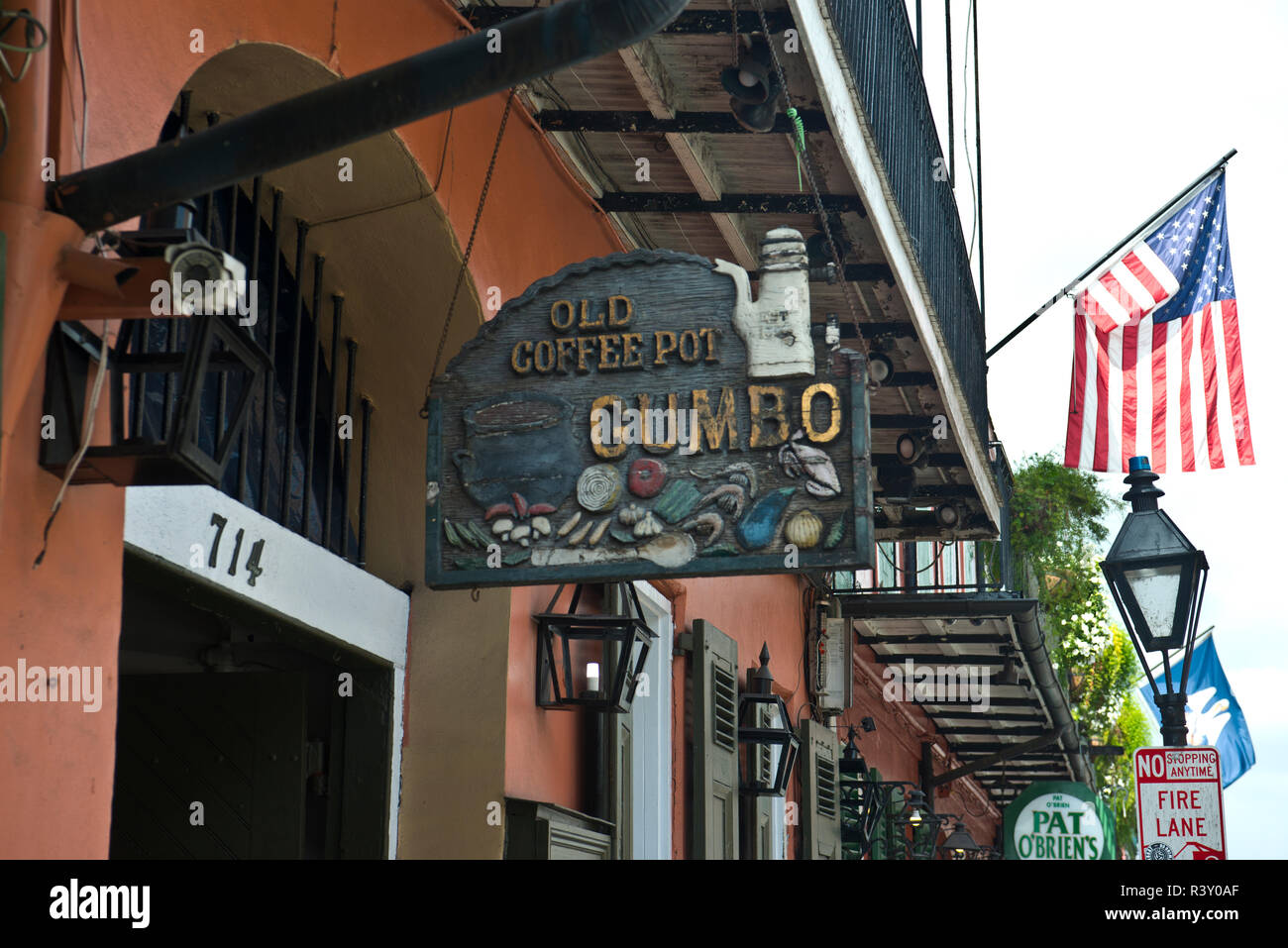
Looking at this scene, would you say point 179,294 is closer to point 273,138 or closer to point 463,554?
point 273,138

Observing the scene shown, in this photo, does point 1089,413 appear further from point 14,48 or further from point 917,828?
point 14,48

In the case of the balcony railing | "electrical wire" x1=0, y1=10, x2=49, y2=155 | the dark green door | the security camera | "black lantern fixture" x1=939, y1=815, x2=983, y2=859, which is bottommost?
"black lantern fixture" x1=939, y1=815, x2=983, y2=859

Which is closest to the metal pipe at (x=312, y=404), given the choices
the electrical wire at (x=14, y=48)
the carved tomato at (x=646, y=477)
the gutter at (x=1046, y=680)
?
the carved tomato at (x=646, y=477)

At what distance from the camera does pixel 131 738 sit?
561 cm

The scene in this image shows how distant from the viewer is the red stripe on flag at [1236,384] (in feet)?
29.7

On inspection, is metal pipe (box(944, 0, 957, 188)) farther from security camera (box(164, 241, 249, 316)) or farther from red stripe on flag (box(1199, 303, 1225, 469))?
security camera (box(164, 241, 249, 316))

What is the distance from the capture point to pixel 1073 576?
64.7ft

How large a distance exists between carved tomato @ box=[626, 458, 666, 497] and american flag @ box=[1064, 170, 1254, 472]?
5.88 metres

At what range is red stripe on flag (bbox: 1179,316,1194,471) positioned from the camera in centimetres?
902

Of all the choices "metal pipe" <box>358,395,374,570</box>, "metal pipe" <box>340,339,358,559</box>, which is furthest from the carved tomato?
"metal pipe" <box>358,395,374,570</box>

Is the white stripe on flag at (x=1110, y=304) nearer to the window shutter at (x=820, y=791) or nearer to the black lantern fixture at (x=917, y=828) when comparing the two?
the window shutter at (x=820, y=791)

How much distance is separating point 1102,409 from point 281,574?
5975 millimetres
